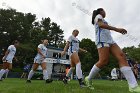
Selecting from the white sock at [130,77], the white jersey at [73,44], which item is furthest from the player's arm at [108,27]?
the white jersey at [73,44]

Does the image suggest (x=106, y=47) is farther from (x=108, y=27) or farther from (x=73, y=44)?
(x=73, y=44)

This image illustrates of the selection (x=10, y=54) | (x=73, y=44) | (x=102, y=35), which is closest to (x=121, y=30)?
(x=102, y=35)

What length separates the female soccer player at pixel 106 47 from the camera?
754 cm

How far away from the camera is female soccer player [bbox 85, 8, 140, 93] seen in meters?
7.54

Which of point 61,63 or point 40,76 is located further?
point 61,63

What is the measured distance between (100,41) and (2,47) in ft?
231

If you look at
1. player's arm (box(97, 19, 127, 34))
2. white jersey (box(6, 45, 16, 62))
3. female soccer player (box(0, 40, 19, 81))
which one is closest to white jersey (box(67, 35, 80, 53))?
player's arm (box(97, 19, 127, 34))

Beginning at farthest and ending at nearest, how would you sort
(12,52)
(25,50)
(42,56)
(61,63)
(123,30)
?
(25,50) → (61,63) → (12,52) → (42,56) → (123,30)

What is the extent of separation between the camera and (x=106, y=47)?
8062 millimetres

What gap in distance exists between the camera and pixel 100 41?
820 cm

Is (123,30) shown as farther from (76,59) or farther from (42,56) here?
(42,56)

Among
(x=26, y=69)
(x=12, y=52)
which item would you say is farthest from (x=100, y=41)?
(x=26, y=69)

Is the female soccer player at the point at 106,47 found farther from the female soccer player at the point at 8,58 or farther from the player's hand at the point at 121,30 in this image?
the female soccer player at the point at 8,58

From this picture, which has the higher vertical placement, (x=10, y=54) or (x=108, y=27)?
(x=10, y=54)
